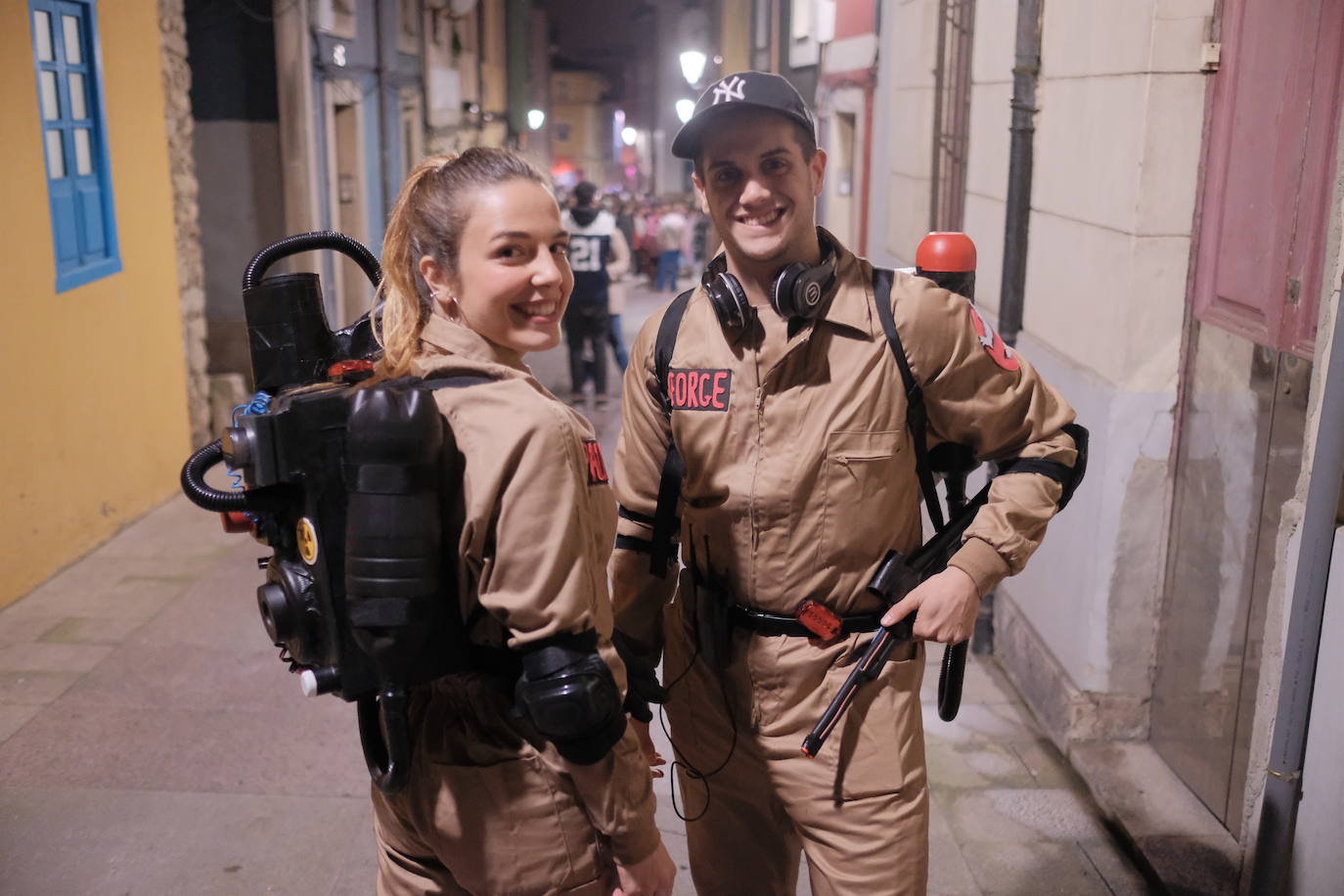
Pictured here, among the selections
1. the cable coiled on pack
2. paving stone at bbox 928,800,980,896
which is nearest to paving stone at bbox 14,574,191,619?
paving stone at bbox 928,800,980,896

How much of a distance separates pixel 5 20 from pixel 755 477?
4685 mm

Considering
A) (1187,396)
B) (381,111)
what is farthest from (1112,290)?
(381,111)

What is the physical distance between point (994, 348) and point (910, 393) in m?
0.19

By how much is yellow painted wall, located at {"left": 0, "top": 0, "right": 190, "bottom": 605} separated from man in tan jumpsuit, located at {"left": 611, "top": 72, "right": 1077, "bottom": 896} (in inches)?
165

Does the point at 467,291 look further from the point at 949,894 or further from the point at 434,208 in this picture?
the point at 949,894

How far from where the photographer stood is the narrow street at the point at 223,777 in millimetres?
3383

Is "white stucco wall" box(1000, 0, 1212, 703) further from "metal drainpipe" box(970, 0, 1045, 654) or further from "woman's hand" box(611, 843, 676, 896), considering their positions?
"woman's hand" box(611, 843, 676, 896)

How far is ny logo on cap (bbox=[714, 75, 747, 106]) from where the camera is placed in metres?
2.22

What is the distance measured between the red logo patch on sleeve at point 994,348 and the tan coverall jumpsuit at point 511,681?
860 millimetres

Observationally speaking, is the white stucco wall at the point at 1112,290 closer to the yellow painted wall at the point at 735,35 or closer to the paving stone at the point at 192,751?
the paving stone at the point at 192,751

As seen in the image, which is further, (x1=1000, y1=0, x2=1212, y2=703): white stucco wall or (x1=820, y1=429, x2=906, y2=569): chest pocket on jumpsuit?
(x1=1000, y1=0, x2=1212, y2=703): white stucco wall

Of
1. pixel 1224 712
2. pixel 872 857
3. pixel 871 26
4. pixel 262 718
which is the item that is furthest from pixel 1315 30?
pixel 871 26

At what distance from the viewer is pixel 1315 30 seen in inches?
112

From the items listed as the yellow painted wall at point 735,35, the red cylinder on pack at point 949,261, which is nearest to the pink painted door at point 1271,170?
the red cylinder on pack at point 949,261
